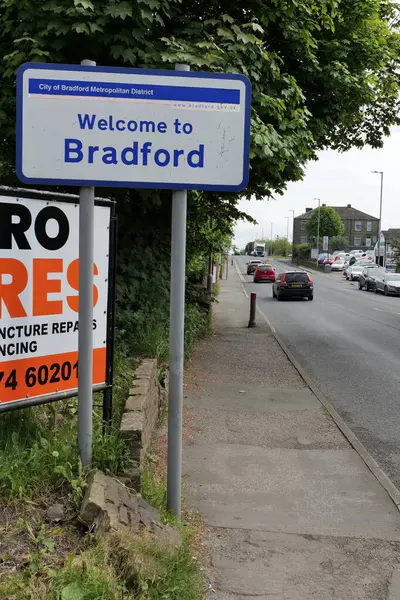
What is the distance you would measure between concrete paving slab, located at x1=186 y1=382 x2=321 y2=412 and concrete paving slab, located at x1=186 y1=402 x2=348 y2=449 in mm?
246

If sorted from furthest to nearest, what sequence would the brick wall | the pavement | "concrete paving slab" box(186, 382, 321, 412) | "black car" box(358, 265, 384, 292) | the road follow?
"black car" box(358, 265, 384, 292)
"concrete paving slab" box(186, 382, 321, 412)
the road
the brick wall
the pavement

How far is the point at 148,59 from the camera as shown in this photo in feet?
23.3

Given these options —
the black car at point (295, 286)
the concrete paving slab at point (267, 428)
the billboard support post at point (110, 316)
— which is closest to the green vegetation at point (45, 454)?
the billboard support post at point (110, 316)

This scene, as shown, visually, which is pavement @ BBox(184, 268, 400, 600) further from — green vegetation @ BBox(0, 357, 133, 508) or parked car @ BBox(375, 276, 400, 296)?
parked car @ BBox(375, 276, 400, 296)

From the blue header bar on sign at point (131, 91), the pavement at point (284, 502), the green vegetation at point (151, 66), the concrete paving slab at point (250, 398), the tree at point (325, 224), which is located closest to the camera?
the green vegetation at point (151, 66)

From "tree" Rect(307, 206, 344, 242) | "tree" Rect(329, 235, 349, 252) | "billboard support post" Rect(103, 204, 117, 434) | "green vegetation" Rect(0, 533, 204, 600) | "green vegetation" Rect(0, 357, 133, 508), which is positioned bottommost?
"green vegetation" Rect(0, 533, 204, 600)

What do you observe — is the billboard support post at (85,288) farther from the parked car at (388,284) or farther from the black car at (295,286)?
the parked car at (388,284)

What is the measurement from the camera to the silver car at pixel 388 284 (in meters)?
36.0

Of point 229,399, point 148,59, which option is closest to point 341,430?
point 229,399

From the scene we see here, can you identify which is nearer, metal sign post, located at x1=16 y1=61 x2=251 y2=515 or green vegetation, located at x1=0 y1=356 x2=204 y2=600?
green vegetation, located at x1=0 y1=356 x2=204 y2=600

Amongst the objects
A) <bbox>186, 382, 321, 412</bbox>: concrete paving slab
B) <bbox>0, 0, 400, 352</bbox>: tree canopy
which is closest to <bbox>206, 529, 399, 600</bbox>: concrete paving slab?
<bbox>186, 382, 321, 412</bbox>: concrete paving slab

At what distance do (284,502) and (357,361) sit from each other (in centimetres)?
772

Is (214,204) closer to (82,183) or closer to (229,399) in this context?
(229,399)

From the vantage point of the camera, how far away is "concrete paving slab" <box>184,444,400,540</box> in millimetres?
4312
